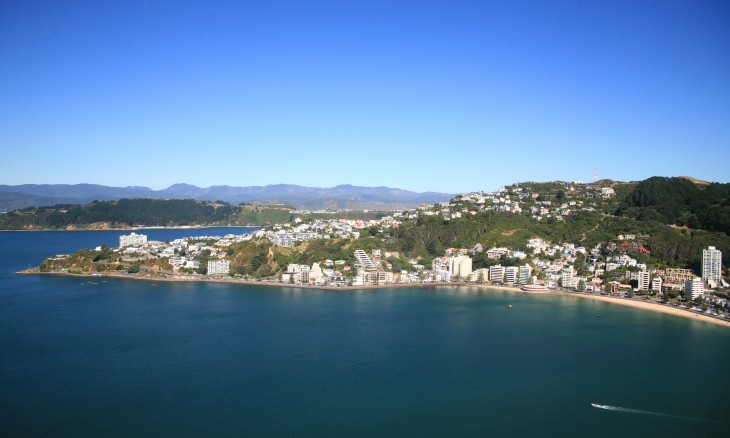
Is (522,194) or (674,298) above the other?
(522,194)

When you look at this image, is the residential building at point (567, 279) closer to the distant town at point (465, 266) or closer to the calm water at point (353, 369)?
the distant town at point (465, 266)

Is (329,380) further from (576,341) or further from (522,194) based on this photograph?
(522,194)

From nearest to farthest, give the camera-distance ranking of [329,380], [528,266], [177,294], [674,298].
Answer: [329,380] < [674,298] < [177,294] < [528,266]

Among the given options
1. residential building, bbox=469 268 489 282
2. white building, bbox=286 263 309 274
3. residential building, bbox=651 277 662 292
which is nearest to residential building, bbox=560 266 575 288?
residential building, bbox=651 277 662 292

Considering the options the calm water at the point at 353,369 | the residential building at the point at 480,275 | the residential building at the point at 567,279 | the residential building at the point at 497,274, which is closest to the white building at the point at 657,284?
the calm water at the point at 353,369

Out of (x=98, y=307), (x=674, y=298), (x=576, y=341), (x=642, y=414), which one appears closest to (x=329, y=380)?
(x=642, y=414)
